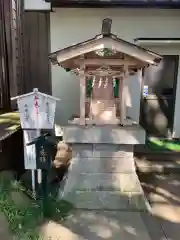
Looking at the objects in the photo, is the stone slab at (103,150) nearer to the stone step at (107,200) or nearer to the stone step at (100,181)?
the stone step at (100,181)

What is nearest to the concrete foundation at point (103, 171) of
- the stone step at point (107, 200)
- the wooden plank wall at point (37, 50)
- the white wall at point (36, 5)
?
the stone step at point (107, 200)

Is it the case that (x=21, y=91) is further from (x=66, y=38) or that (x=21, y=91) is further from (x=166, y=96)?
(x=166, y=96)

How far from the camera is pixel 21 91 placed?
691 cm

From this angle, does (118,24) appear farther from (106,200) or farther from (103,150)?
(106,200)

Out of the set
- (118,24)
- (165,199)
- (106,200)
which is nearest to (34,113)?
(106,200)

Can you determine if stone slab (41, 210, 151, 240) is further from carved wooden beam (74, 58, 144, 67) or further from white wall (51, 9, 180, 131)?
white wall (51, 9, 180, 131)

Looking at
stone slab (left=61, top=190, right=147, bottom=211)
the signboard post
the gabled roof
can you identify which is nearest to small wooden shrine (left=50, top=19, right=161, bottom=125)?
the gabled roof

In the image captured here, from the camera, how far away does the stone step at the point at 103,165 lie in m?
4.62

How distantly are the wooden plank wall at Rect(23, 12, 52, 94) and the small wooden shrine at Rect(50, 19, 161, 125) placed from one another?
2.05m

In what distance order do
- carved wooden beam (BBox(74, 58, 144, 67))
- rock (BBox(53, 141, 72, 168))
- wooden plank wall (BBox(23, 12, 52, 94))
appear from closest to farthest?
carved wooden beam (BBox(74, 58, 144, 67))
rock (BBox(53, 141, 72, 168))
wooden plank wall (BBox(23, 12, 52, 94))

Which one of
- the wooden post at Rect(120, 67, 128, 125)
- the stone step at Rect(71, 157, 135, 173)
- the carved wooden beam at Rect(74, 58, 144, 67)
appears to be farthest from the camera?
the stone step at Rect(71, 157, 135, 173)

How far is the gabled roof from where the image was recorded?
396 cm

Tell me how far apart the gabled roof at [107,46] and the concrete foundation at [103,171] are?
123 cm

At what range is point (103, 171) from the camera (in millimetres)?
4629
